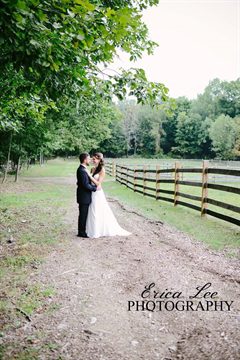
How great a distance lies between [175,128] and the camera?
94062 millimetres

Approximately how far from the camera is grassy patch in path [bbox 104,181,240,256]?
7177 mm

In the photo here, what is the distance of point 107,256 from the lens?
5965 millimetres

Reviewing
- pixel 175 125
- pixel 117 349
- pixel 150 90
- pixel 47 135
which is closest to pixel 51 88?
pixel 150 90

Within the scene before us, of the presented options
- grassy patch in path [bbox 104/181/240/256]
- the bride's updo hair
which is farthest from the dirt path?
the bride's updo hair

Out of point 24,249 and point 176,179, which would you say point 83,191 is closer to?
point 24,249

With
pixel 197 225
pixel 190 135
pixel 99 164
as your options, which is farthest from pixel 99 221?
pixel 190 135

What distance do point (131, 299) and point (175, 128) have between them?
9248 centimetres

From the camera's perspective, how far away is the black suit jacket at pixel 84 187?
7.43 m

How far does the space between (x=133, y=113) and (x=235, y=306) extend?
92197mm

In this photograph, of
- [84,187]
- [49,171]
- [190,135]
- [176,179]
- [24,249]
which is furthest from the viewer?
[190,135]

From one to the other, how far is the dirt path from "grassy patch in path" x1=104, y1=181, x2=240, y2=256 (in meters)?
0.58

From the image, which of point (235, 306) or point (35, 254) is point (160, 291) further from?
point (35, 254)

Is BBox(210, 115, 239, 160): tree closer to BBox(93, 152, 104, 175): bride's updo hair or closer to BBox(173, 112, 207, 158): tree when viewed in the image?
BBox(173, 112, 207, 158): tree

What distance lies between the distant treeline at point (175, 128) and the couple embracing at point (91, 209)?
261 feet
